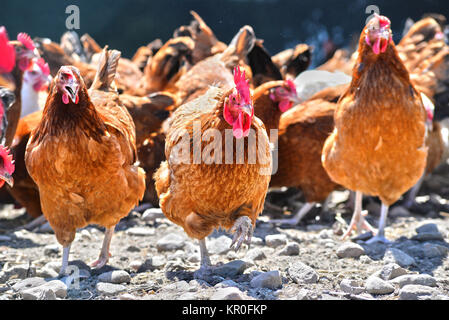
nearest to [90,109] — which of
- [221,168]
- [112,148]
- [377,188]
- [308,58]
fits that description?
[112,148]

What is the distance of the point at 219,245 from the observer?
11.9ft

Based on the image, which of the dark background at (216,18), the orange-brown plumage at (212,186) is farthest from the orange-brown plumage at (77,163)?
the dark background at (216,18)

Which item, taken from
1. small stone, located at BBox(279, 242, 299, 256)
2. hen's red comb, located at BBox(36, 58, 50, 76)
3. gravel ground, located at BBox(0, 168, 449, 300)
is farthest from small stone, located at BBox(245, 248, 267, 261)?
hen's red comb, located at BBox(36, 58, 50, 76)

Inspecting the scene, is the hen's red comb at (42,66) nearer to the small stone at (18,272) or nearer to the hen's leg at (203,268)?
the small stone at (18,272)

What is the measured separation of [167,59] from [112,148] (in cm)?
269

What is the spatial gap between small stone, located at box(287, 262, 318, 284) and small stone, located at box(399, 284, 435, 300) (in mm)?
498

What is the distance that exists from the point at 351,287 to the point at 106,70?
88.7 inches

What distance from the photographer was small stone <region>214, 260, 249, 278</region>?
9.86ft

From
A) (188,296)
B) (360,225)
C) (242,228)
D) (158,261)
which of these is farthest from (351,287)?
(360,225)

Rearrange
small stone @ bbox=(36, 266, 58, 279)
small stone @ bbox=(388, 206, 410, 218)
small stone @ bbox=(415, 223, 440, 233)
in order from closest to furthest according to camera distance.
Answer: small stone @ bbox=(36, 266, 58, 279) < small stone @ bbox=(415, 223, 440, 233) < small stone @ bbox=(388, 206, 410, 218)

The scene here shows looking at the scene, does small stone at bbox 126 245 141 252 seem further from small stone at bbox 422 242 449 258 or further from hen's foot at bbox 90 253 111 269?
small stone at bbox 422 242 449 258

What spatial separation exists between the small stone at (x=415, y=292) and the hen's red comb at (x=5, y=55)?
3794 mm

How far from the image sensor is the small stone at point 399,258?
327 cm
